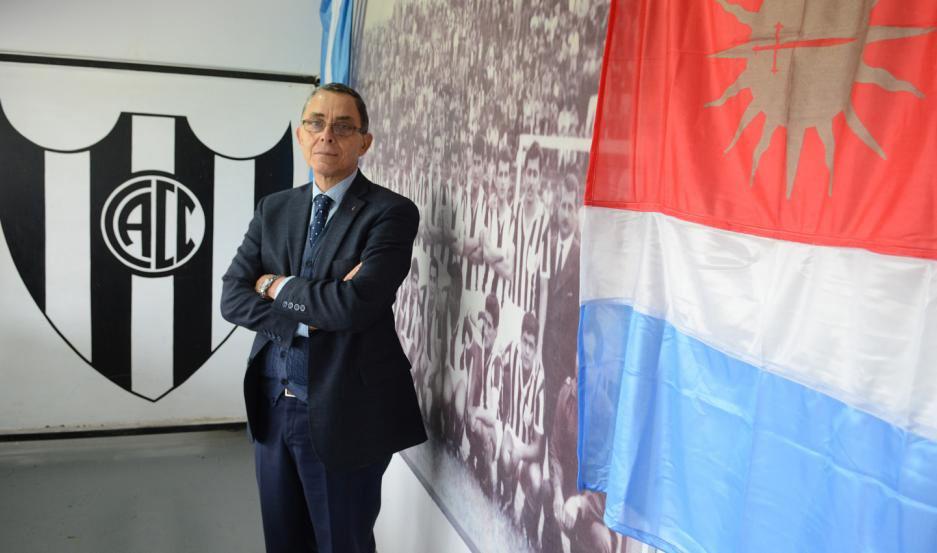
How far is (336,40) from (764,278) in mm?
3012

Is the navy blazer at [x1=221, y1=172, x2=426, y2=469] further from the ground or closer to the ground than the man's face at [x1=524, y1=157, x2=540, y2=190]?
closer to the ground

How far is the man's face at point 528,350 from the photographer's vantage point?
1734 millimetres

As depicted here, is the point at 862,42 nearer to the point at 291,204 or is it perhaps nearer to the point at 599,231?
the point at 599,231

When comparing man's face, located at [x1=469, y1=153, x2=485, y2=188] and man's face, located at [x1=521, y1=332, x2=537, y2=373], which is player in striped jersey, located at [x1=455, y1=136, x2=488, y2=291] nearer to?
man's face, located at [x1=469, y1=153, x2=485, y2=188]

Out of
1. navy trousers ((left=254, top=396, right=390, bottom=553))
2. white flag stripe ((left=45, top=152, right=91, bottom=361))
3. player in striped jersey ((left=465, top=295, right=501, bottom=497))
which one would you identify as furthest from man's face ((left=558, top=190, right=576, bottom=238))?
white flag stripe ((left=45, top=152, right=91, bottom=361))

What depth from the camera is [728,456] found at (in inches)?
39.4

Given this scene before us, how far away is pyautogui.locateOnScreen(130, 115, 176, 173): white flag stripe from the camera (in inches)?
166

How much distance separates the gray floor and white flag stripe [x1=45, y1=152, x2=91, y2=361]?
0.58 m

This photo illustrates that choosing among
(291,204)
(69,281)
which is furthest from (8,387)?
(291,204)

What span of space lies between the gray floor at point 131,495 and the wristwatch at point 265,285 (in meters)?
1.41

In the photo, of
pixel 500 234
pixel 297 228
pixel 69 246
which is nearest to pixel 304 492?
pixel 297 228

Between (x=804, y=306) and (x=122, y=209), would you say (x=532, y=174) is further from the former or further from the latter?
(x=122, y=209)

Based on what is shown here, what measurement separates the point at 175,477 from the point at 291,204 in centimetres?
216

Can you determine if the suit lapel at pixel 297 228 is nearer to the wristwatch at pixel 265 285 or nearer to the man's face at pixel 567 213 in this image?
the wristwatch at pixel 265 285
